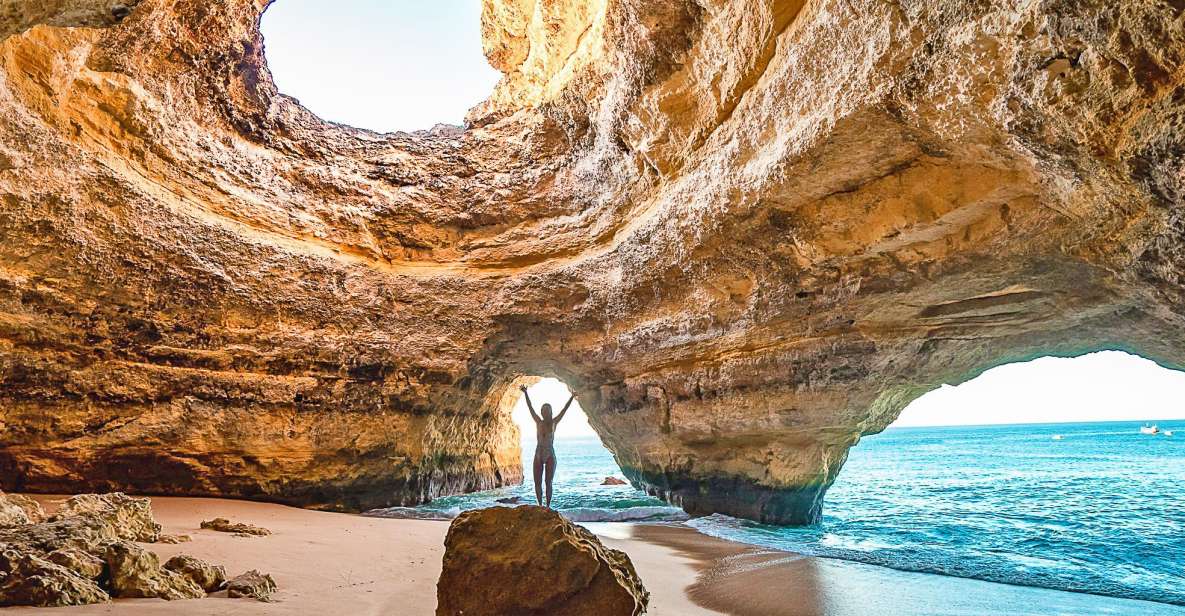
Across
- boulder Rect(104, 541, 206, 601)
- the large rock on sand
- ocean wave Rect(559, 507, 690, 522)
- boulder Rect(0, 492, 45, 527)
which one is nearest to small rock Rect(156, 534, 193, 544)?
boulder Rect(0, 492, 45, 527)

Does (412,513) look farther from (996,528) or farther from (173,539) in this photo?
(996,528)

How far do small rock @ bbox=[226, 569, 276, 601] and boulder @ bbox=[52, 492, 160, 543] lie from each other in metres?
1.63

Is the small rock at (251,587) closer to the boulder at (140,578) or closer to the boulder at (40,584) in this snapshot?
the boulder at (140,578)

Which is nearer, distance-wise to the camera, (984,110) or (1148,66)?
(1148,66)

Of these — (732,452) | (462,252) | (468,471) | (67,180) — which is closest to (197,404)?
(67,180)

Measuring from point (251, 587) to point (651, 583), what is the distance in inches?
102

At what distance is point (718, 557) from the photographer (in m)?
5.74

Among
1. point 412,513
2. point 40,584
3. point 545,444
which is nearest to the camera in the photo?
point 40,584

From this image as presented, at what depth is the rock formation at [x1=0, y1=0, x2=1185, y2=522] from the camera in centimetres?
439

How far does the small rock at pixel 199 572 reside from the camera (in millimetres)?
2834

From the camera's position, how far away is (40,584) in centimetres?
229

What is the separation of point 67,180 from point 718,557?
8.30m

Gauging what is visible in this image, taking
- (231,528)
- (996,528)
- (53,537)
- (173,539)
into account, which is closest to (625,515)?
(996,528)

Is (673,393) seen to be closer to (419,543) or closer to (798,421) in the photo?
(798,421)
